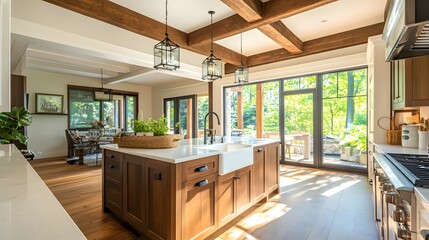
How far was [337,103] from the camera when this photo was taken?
15.3ft

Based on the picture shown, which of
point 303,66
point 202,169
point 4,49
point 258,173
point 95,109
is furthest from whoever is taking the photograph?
point 95,109

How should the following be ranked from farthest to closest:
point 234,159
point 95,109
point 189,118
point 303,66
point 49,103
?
1. point 189,118
2. point 95,109
3. point 49,103
4. point 303,66
5. point 234,159

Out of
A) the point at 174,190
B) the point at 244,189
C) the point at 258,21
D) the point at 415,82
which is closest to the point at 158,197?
the point at 174,190

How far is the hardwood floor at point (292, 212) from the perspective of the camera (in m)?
2.17

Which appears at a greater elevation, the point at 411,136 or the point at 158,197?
the point at 411,136

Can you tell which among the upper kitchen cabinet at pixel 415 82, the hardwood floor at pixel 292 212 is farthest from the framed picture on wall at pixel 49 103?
the upper kitchen cabinet at pixel 415 82

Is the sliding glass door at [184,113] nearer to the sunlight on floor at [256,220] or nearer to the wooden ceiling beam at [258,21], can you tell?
the wooden ceiling beam at [258,21]

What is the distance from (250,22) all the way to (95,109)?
22.6ft

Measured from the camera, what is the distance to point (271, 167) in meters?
3.10

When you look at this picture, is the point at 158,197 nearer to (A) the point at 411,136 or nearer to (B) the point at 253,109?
(A) the point at 411,136

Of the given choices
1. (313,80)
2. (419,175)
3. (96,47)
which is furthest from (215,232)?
(313,80)

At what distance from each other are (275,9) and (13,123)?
319 centimetres

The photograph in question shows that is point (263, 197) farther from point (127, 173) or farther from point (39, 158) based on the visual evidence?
point (39, 158)

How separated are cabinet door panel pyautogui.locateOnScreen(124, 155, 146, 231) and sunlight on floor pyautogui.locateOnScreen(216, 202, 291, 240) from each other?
826 millimetres
